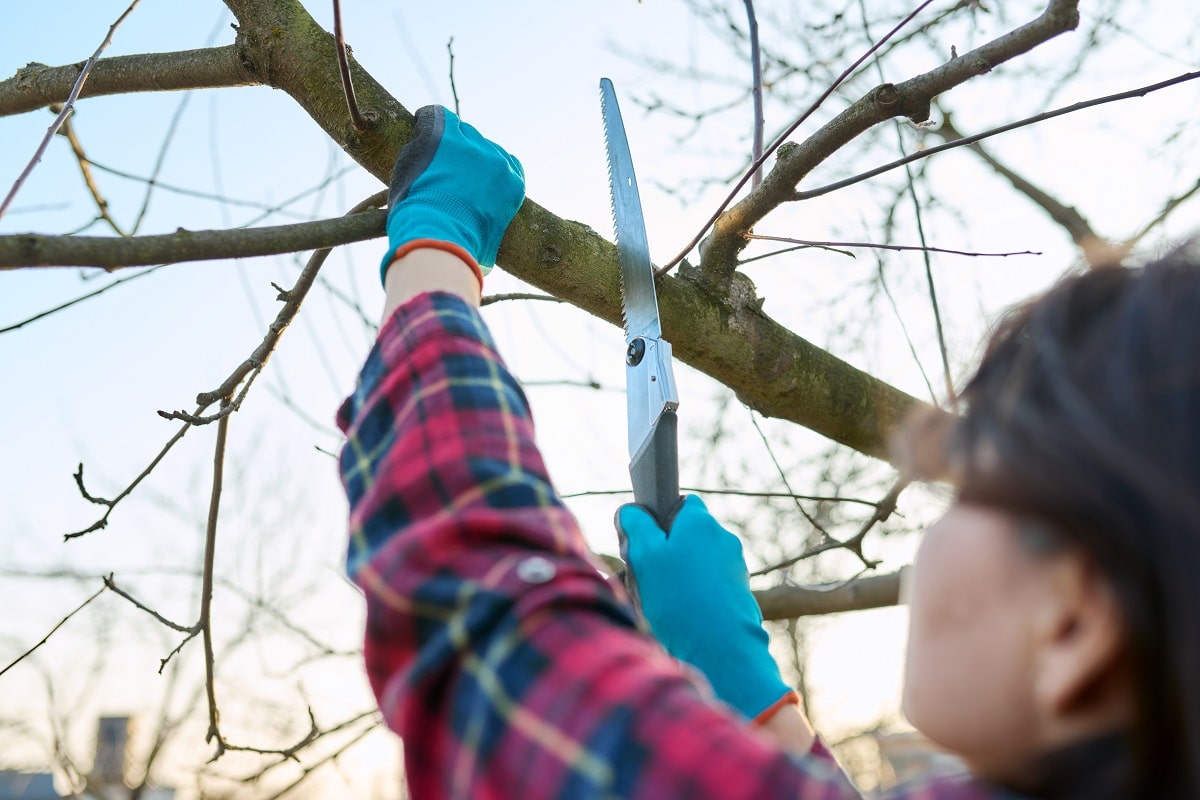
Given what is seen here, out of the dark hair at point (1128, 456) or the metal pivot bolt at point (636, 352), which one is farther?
the metal pivot bolt at point (636, 352)

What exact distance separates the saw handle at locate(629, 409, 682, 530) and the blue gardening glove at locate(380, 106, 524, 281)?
A: 1.28 ft

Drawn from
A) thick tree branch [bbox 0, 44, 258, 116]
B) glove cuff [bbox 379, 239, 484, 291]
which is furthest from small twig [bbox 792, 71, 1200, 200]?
thick tree branch [bbox 0, 44, 258, 116]

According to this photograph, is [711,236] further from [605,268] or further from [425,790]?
[425,790]

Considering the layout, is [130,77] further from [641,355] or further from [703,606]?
[703,606]

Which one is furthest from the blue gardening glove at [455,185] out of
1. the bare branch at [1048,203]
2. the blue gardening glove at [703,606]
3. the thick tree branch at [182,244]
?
the bare branch at [1048,203]

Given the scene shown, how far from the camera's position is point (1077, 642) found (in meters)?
0.66

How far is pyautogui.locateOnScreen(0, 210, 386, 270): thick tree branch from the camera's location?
3.85ft

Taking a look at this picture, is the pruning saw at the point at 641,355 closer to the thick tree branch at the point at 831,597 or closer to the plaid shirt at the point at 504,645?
the plaid shirt at the point at 504,645

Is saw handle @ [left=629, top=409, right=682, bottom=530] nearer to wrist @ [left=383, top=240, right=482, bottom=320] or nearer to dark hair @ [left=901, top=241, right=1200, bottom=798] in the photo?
wrist @ [left=383, top=240, right=482, bottom=320]

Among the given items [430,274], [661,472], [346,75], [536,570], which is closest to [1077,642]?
[536,570]

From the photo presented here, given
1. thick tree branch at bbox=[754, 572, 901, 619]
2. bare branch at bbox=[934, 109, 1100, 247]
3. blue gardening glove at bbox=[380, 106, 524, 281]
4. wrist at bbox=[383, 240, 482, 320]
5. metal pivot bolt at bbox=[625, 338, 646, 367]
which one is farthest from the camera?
bare branch at bbox=[934, 109, 1100, 247]

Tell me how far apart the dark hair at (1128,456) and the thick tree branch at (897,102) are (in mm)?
1160

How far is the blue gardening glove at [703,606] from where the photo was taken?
4.68ft

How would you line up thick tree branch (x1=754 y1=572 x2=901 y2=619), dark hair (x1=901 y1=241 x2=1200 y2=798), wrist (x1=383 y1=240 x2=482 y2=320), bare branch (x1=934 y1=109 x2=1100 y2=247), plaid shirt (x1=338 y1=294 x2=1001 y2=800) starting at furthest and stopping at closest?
bare branch (x1=934 y1=109 x2=1100 y2=247) → thick tree branch (x1=754 y1=572 x2=901 y2=619) → wrist (x1=383 y1=240 x2=482 y2=320) → plaid shirt (x1=338 y1=294 x2=1001 y2=800) → dark hair (x1=901 y1=241 x2=1200 y2=798)
